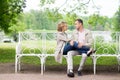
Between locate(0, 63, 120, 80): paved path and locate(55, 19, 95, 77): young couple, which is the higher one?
locate(55, 19, 95, 77): young couple

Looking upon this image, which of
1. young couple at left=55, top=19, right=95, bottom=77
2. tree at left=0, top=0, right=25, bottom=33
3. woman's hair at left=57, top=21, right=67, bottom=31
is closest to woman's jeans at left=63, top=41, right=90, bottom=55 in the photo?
young couple at left=55, top=19, right=95, bottom=77

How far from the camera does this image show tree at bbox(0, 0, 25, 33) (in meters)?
20.6

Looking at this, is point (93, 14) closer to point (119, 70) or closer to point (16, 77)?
point (119, 70)

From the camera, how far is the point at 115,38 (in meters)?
11.7

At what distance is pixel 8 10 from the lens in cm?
2142

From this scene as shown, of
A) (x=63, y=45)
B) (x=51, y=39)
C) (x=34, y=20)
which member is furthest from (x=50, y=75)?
(x=34, y=20)

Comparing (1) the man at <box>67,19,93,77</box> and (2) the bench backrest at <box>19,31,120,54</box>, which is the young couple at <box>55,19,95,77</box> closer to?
(1) the man at <box>67,19,93,77</box>

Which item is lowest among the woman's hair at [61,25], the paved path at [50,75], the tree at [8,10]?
the paved path at [50,75]

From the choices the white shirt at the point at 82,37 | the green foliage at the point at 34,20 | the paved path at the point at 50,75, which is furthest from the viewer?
the green foliage at the point at 34,20

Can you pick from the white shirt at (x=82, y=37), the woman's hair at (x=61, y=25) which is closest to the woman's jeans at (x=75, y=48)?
the white shirt at (x=82, y=37)

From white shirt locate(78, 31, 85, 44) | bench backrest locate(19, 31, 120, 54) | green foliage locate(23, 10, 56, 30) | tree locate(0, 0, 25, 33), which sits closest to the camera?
white shirt locate(78, 31, 85, 44)

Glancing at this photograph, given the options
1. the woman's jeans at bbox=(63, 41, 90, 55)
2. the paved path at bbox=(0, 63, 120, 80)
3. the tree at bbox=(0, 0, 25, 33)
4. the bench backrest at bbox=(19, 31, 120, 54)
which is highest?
the tree at bbox=(0, 0, 25, 33)

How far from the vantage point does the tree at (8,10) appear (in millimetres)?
20625

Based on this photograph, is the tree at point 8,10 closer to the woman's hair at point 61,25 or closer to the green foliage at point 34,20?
the woman's hair at point 61,25
